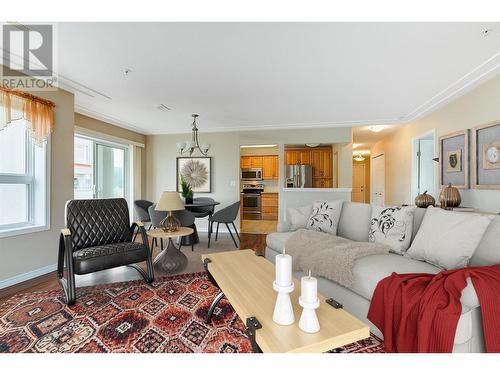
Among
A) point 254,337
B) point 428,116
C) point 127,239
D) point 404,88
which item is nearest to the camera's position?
point 254,337

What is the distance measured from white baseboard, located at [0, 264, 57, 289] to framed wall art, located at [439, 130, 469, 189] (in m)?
5.41

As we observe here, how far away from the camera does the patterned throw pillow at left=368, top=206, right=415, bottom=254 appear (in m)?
2.14

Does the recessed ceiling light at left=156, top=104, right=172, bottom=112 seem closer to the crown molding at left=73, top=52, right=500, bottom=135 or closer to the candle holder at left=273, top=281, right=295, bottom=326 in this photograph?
the crown molding at left=73, top=52, right=500, bottom=135

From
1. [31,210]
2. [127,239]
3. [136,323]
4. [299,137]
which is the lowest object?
[136,323]

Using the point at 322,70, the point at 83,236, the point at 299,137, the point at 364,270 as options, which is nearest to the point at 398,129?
the point at 299,137

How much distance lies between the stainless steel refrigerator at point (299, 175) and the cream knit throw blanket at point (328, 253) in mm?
4463

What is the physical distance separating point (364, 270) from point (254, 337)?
3.66ft

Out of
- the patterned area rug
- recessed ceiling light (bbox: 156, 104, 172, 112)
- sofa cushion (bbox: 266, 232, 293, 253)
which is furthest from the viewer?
recessed ceiling light (bbox: 156, 104, 172, 112)

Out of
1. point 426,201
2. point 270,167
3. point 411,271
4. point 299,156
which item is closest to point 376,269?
point 411,271

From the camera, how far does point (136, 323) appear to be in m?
1.82

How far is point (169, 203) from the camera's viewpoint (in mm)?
2951

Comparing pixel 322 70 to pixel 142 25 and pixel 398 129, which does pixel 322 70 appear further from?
pixel 398 129

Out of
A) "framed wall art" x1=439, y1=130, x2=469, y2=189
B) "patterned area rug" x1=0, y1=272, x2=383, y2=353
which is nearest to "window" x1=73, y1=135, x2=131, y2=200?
"patterned area rug" x1=0, y1=272, x2=383, y2=353
